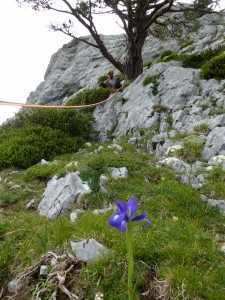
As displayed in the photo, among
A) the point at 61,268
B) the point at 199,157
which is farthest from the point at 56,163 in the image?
the point at 61,268

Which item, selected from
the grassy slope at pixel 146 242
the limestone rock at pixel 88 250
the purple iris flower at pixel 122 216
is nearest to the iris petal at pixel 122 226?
the purple iris flower at pixel 122 216

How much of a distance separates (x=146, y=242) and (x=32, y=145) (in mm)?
7109

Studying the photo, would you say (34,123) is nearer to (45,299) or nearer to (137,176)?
(137,176)

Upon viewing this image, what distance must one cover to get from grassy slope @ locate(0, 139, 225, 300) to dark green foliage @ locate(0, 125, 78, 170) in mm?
3433

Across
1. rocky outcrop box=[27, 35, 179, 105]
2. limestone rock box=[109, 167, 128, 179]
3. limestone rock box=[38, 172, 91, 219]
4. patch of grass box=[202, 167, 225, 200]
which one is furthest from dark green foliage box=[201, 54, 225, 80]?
rocky outcrop box=[27, 35, 179, 105]

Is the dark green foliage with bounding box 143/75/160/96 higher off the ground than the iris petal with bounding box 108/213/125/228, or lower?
lower

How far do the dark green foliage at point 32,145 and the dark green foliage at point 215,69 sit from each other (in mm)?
5219

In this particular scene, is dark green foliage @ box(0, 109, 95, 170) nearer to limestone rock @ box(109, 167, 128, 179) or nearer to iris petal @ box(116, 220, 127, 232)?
limestone rock @ box(109, 167, 128, 179)

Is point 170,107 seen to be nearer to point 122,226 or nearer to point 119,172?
point 119,172

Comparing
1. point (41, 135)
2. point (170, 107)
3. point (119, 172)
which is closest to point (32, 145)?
point (41, 135)

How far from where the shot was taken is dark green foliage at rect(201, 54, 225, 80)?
11.6 m

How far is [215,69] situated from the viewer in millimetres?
11828

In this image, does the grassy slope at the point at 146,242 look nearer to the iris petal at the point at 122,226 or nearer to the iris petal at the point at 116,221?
the iris petal at the point at 122,226

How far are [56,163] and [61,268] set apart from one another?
543 cm
